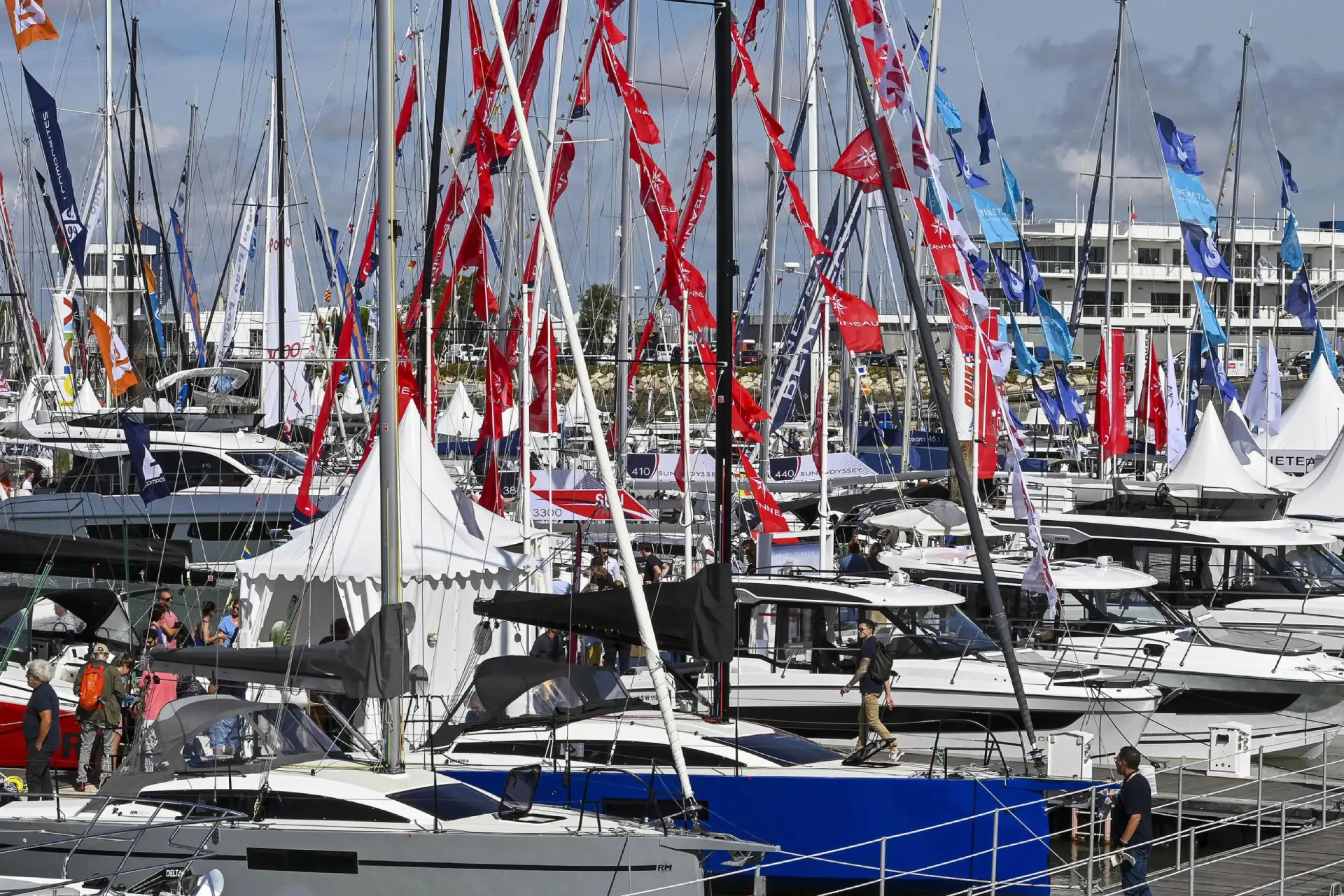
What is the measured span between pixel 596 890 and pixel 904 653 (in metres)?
7.03

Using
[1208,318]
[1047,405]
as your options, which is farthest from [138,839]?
[1208,318]

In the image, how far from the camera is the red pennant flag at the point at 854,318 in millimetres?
20828

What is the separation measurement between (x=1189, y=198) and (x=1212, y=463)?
19.2ft

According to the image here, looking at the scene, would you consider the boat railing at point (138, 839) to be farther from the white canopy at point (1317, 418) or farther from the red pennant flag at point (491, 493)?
the white canopy at point (1317, 418)

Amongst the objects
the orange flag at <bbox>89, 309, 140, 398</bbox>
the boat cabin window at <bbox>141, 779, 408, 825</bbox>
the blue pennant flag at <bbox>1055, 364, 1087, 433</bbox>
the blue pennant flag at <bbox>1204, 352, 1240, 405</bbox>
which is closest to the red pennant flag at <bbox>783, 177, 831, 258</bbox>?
the boat cabin window at <bbox>141, 779, 408, 825</bbox>

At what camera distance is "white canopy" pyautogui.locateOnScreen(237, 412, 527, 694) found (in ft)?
53.3

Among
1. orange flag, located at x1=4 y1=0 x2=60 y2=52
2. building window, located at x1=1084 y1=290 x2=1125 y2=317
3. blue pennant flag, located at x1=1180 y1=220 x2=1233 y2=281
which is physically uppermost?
building window, located at x1=1084 y1=290 x2=1125 y2=317

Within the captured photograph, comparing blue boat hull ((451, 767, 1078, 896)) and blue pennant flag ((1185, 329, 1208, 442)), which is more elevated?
blue pennant flag ((1185, 329, 1208, 442))

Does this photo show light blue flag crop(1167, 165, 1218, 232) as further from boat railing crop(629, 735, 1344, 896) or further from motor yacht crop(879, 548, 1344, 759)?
boat railing crop(629, 735, 1344, 896)

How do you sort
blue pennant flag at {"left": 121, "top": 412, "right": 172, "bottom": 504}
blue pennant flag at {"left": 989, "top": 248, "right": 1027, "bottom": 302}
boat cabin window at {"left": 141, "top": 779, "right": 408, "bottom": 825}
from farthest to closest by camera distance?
blue pennant flag at {"left": 989, "top": 248, "right": 1027, "bottom": 302}
blue pennant flag at {"left": 121, "top": 412, "right": 172, "bottom": 504}
boat cabin window at {"left": 141, "top": 779, "right": 408, "bottom": 825}

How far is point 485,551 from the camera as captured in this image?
54.4 feet

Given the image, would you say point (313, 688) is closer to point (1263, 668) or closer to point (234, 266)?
point (1263, 668)

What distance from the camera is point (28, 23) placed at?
55.4ft

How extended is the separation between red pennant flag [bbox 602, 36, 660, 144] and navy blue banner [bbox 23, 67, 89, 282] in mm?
8747
